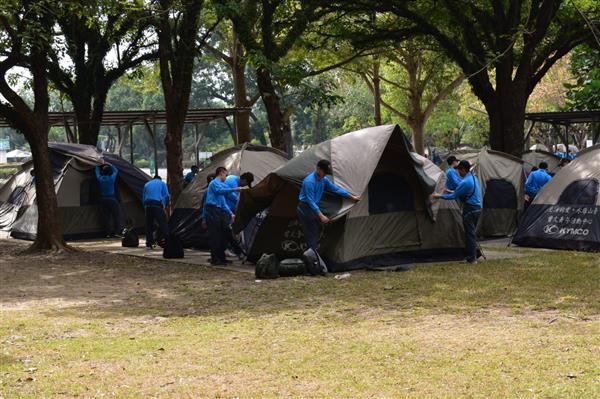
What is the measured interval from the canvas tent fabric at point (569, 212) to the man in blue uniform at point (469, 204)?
248 centimetres

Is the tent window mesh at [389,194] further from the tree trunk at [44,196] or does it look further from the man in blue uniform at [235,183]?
the tree trunk at [44,196]

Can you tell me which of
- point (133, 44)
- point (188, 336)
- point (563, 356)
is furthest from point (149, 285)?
point (133, 44)

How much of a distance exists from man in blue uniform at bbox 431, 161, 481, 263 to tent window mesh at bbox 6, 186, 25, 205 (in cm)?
Result: 1384

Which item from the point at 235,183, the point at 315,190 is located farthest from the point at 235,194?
the point at 315,190

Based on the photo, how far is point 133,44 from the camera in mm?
25906

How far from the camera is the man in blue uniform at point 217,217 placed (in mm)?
15453

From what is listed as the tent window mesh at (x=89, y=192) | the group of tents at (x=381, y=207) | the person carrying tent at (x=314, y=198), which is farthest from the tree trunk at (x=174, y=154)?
the person carrying tent at (x=314, y=198)

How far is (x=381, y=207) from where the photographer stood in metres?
14.8

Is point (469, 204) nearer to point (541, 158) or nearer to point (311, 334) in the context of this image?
point (311, 334)

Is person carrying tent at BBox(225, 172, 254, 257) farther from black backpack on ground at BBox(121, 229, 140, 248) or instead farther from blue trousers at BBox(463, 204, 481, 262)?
blue trousers at BBox(463, 204, 481, 262)

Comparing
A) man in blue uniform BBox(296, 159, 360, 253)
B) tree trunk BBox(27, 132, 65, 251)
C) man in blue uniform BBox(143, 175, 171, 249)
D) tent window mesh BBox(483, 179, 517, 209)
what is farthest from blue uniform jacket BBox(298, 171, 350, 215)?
tree trunk BBox(27, 132, 65, 251)

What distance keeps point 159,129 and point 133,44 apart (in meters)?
61.0

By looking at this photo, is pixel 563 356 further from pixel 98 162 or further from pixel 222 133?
pixel 222 133

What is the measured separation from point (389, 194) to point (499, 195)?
208 inches
